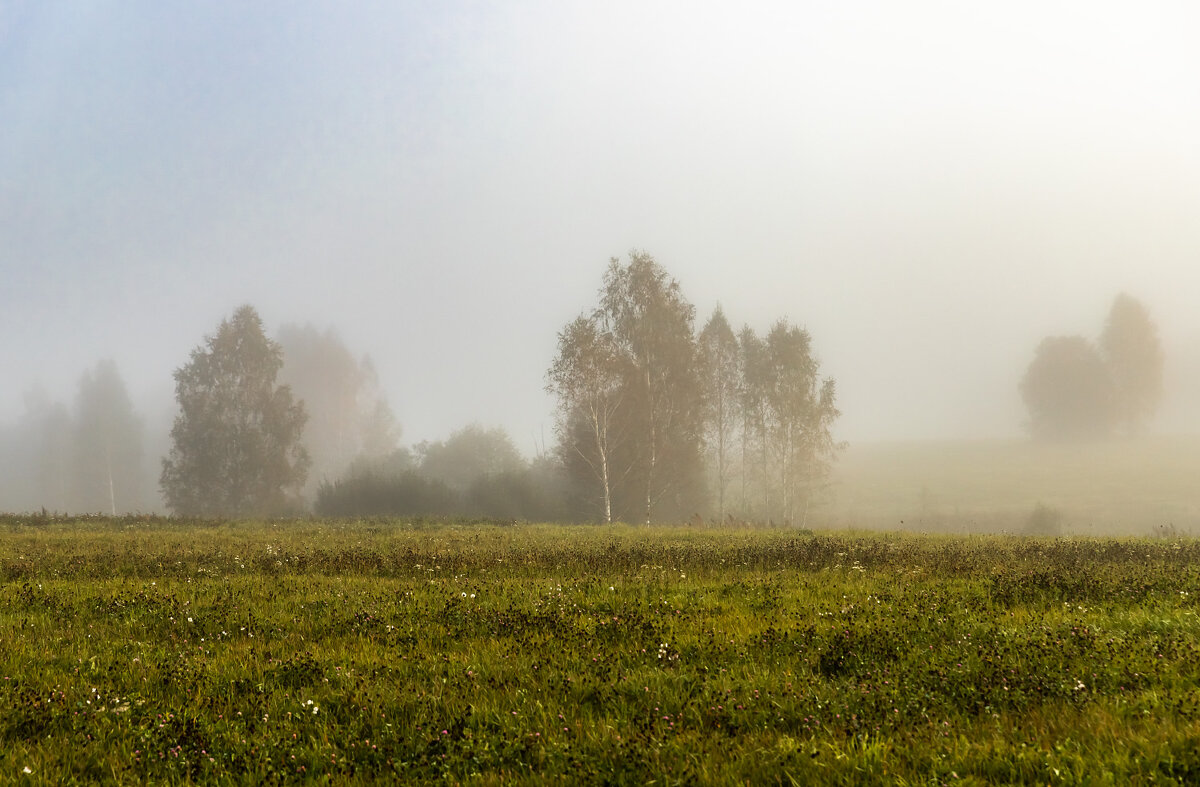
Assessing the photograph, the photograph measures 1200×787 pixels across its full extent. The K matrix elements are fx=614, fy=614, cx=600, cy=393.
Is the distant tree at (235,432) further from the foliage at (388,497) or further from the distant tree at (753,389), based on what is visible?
the distant tree at (753,389)

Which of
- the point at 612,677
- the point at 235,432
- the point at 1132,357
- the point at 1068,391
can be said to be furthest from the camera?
the point at 1068,391

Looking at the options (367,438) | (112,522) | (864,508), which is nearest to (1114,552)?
(112,522)

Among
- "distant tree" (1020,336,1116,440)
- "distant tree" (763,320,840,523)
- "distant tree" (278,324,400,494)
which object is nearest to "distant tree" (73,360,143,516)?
"distant tree" (278,324,400,494)

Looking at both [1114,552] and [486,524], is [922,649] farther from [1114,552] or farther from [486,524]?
[486,524]

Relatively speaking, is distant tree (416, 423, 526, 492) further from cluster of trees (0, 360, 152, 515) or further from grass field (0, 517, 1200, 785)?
cluster of trees (0, 360, 152, 515)

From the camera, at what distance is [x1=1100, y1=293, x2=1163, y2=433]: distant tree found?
7281cm

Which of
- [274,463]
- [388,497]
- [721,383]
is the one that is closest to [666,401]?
[721,383]

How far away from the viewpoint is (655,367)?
4350 cm

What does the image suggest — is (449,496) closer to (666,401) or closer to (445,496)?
(445,496)

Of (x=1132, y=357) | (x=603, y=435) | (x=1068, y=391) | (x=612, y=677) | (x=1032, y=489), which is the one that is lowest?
(x=1032, y=489)

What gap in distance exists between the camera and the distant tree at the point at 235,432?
52.0 m

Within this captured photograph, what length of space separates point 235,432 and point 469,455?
65.6 feet

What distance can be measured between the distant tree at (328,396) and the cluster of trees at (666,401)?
4975cm

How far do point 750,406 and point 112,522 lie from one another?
4254 centimetres
